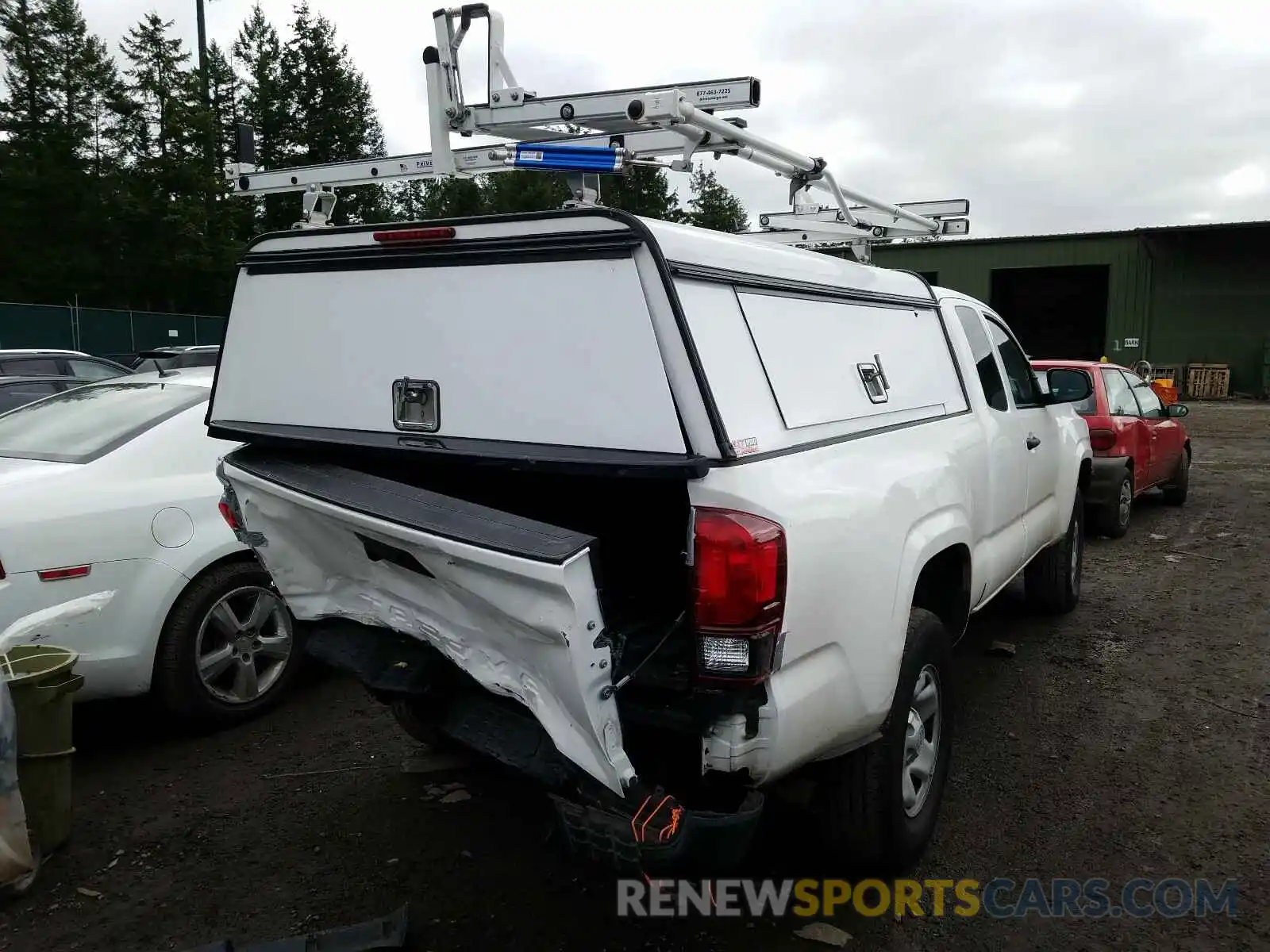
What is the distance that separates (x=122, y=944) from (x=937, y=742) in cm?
281

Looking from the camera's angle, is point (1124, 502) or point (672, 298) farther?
point (1124, 502)

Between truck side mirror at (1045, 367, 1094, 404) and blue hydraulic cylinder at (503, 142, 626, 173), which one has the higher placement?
blue hydraulic cylinder at (503, 142, 626, 173)

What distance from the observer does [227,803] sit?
3.91 metres

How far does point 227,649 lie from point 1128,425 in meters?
7.93

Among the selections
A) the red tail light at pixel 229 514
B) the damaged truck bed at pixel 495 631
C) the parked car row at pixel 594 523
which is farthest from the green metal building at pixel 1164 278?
the damaged truck bed at pixel 495 631

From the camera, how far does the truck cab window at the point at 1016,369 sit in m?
5.20

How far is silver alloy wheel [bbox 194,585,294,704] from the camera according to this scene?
4.46 meters

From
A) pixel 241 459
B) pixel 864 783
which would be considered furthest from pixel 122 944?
pixel 864 783

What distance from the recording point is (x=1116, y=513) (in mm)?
8875

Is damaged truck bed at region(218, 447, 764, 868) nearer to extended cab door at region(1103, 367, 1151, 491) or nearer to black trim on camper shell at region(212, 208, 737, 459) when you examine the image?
black trim on camper shell at region(212, 208, 737, 459)

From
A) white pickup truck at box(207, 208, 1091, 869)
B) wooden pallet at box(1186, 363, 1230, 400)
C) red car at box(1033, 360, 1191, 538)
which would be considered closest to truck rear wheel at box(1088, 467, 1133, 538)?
red car at box(1033, 360, 1191, 538)

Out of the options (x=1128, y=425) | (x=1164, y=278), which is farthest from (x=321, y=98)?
(x=1128, y=425)

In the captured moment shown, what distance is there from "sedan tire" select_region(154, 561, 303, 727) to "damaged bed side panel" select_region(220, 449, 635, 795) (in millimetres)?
1149

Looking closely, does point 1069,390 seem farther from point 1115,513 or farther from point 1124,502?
point 1124,502
